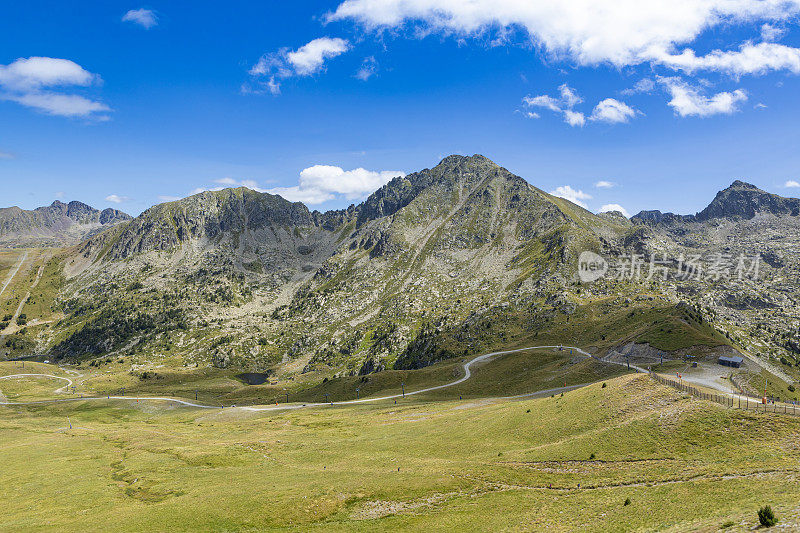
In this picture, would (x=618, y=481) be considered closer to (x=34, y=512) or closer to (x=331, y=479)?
(x=331, y=479)

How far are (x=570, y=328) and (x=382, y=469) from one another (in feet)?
537

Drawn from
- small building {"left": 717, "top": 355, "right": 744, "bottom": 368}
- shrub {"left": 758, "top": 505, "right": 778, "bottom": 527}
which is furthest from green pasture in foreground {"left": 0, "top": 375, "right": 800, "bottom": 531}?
small building {"left": 717, "top": 355, "right": 744, "bottom": 368}

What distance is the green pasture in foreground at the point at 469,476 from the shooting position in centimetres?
3622

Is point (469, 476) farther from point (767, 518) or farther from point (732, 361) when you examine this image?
point (732, 361)

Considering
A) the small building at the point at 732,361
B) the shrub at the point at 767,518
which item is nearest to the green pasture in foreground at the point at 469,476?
the shrub at the point at 767,518

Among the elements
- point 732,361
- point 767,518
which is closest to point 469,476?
point 767,518

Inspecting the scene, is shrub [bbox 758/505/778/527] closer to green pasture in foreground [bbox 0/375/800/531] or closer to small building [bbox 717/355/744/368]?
green pasture in foreground [bbox 0/375/800/531]

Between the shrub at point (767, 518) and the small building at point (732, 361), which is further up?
the shrub at point (767, 518)

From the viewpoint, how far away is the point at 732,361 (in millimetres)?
89938

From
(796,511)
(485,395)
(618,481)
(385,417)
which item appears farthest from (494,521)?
(485,395)

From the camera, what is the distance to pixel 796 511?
2666 cm

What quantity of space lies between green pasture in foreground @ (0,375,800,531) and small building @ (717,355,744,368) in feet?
130

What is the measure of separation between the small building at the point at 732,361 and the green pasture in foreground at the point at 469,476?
3961 centimetres

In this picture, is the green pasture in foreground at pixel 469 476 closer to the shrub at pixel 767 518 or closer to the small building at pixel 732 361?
the shrub at pixel 767 518
